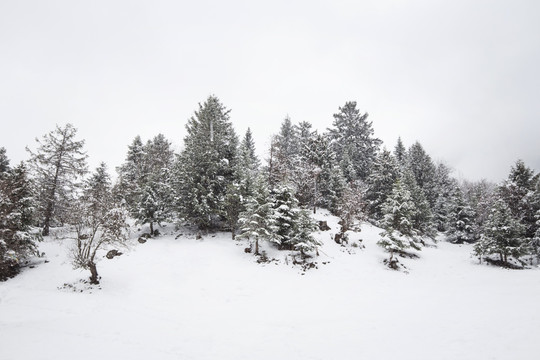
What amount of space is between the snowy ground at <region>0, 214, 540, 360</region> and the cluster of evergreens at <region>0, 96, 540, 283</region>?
2438mm

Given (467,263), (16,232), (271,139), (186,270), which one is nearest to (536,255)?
(467,263)

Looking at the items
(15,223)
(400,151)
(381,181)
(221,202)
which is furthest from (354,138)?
(15,223)

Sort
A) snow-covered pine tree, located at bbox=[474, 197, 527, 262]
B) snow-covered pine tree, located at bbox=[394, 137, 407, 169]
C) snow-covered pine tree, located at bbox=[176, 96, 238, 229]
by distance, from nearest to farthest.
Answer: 1. snow-covered pine tree, located at bbox=[474, 197, 527, 262]
2. snow-covered pine tree, located at bbox=[176, 96, 238, 229]
3. snow-covered pine tree, located at bbox=[394, 137, 407, 169]

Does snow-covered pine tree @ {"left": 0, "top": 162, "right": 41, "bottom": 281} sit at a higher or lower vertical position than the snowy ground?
higher

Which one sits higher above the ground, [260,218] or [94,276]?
[260,218]

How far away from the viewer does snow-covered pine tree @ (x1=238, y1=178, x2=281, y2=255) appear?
2222 centimetres

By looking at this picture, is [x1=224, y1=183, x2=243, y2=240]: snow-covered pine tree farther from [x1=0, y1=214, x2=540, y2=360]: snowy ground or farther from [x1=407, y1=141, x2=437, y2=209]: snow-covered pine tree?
[x1=407, y1=141, x2=437, y2=209]: snow-covered pine tree

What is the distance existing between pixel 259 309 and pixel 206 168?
16.7 m

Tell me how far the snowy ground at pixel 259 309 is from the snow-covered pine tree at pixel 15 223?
4.40 ft

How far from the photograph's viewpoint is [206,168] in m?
27.3

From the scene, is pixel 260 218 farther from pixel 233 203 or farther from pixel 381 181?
pixel 381 181

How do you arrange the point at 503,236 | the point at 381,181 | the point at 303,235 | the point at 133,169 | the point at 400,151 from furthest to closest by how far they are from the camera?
the point at 400,151 → the point at 133,169 → the point at 381,181 → the point at 503,236 → the point at 303,235

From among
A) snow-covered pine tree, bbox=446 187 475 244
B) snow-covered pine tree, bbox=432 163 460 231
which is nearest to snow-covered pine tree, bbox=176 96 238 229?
snow-covered pine tree, bbox=446 187 475 244

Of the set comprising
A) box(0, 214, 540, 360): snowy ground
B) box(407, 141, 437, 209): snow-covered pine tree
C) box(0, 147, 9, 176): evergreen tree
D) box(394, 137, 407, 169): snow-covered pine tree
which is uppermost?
box(394, 137, 407, 169): snow-covered pine tree
